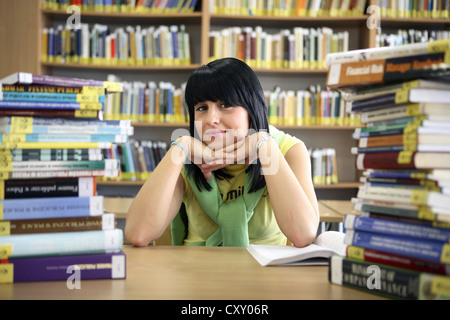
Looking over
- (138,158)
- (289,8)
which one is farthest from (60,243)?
(289,8)

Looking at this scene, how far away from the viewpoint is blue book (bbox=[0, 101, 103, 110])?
871mm

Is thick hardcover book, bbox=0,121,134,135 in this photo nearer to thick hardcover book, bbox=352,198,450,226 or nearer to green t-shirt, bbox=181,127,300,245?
thick hardcover book, bbox=352,198,450,226

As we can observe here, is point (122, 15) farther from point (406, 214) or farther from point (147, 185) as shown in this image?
point (406, 214)

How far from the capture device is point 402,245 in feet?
2.56

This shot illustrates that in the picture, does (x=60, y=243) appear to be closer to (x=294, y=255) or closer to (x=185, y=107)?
(x=294, y=255)

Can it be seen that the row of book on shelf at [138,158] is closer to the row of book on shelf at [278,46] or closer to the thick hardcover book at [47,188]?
the row of book on shelf at [278,46]

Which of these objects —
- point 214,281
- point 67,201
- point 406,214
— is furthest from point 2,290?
point 406,214

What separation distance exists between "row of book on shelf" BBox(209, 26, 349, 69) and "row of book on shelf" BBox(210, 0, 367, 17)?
0.13 m

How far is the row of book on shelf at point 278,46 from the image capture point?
371cm

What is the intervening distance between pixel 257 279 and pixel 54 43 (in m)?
3.42

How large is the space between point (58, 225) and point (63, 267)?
8 centimetres

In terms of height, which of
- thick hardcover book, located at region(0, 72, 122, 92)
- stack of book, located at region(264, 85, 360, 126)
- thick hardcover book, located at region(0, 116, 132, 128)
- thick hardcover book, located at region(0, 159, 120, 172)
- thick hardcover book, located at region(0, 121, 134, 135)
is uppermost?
stack of book, located at region(264, 85, 360, 126)

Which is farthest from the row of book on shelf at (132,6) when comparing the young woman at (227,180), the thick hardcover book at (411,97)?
the thick hardcover book at (411,97)

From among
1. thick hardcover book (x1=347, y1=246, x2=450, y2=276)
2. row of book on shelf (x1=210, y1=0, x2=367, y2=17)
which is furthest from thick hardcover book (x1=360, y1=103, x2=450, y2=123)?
row of book on shelf (x1=210, y1=0, x2=367, y2=17)
